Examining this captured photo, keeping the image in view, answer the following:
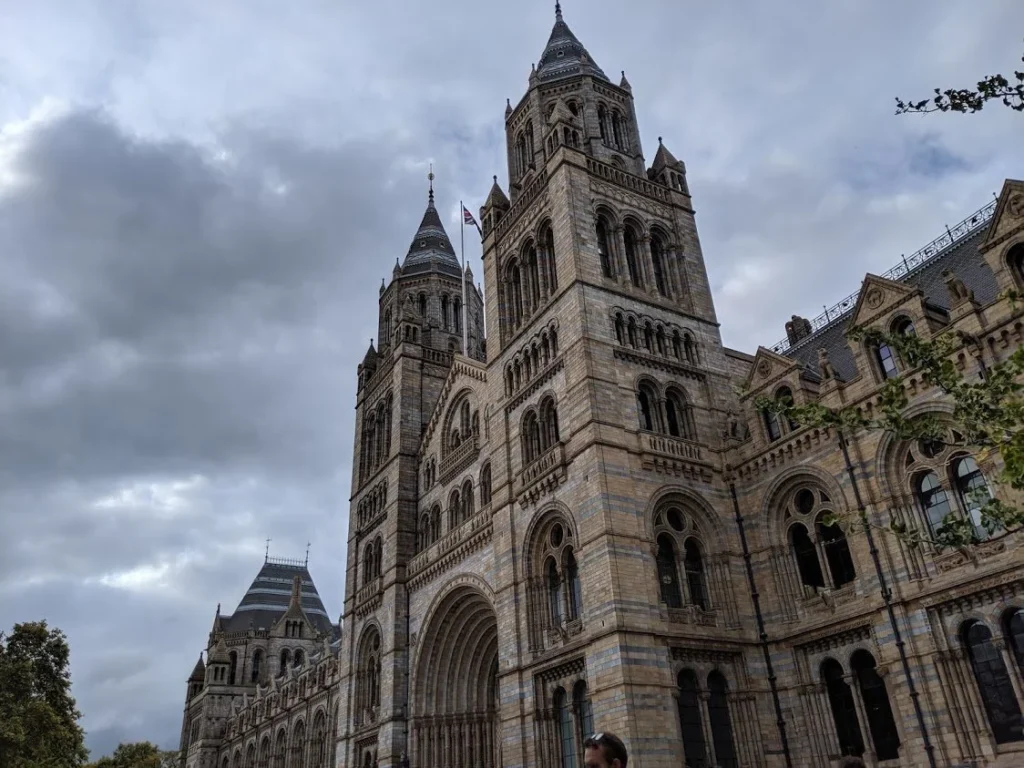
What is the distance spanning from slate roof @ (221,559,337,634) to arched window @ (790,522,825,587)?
218 feet

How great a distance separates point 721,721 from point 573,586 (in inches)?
242

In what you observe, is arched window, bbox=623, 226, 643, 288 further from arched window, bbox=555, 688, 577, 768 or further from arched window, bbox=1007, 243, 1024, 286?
arched window, bbox=555, 688, 577, 768

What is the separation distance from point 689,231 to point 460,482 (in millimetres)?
15231

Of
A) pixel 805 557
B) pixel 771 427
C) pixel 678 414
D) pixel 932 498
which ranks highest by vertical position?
pixel 678 414

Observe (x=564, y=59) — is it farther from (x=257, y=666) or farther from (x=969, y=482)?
(x=257, y=666)

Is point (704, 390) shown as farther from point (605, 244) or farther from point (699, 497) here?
point (605, 244)

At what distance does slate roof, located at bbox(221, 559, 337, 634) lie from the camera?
84062 millimetres

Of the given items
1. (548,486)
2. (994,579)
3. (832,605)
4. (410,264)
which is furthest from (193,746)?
(994,579)

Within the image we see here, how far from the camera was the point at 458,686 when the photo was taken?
36.1m

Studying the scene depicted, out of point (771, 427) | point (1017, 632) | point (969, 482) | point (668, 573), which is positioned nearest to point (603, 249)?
point (771, 427)

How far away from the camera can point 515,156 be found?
4050 centimetres

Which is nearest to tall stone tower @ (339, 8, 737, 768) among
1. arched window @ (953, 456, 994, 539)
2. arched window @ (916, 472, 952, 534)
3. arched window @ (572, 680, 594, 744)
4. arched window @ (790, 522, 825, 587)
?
arched window @ (572, 680, 594, 744)

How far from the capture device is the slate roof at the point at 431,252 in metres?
52.8

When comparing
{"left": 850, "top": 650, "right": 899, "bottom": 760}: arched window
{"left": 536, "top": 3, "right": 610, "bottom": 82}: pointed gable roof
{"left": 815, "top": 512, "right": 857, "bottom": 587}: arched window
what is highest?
{"left": 536, "top": 3, "right": 610, "bottom": 82}: pointed gable roof
